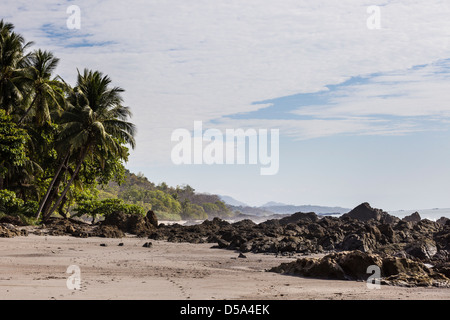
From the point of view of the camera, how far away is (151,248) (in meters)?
21.9

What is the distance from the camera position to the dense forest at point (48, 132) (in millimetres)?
28578

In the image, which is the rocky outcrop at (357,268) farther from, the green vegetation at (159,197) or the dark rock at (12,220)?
the green vegetation at (159,197)

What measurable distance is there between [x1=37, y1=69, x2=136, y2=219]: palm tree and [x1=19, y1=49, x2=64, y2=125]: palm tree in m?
1.14

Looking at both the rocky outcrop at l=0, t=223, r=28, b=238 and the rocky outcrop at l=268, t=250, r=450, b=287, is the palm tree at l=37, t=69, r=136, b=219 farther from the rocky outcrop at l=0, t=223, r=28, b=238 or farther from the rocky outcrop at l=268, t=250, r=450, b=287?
the rocky outcrop at l=268, t=250, r=450, b=287

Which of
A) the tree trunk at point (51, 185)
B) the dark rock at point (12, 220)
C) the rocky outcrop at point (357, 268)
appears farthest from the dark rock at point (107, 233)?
the rocky outcrop at point (357, 268)

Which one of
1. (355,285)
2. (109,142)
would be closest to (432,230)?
(109,142)

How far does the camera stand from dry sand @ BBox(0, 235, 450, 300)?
949 centimetres

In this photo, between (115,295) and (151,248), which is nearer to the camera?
(115,295)

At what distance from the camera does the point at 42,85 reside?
29.0 metres

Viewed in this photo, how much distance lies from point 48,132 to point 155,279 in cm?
2199

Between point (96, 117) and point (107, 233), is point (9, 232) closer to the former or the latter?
point (107, 233)

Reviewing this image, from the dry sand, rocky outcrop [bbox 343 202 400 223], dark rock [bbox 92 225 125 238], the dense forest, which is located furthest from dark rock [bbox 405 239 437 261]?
rocky outcrop [bbox 343 202 400 223]
